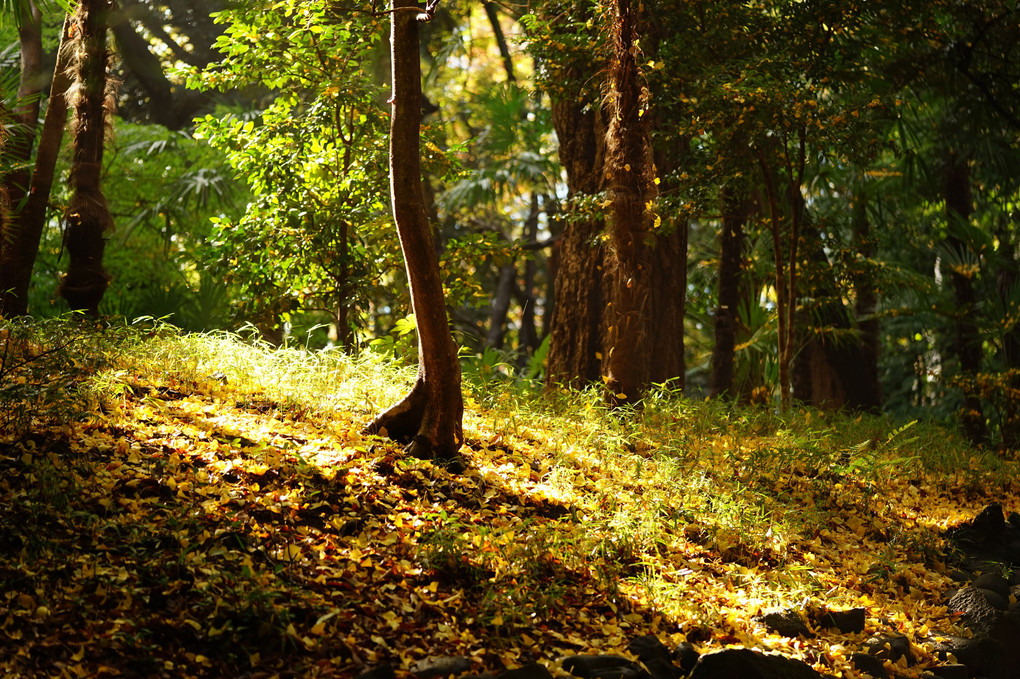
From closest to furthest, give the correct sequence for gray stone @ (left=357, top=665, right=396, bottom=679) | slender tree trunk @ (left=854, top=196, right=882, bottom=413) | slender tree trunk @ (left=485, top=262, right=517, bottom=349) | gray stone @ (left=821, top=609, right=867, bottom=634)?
gray stone @ (left=357, top=665, right=396, bottom=679)
gray stone @ (left=821, top=609, right=867, bottom=634)
slender tree trunk @ (left=854, top=196, right=882, bottom=413)
slender tree trunk @ (left=485, top=262, right=517, bottom=349)

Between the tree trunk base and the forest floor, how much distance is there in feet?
0.46

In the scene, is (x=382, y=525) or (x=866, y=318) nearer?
(x=382, y=525)

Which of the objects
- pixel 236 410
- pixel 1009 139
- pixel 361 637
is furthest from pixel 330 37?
pixel 1009 139

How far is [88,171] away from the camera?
7.18 metres

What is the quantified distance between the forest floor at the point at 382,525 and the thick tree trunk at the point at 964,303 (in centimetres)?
331

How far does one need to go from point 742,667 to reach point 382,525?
2.04m

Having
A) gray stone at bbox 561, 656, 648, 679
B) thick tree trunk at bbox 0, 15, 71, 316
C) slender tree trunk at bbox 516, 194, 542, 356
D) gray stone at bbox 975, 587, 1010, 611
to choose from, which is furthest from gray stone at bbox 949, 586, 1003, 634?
slender tree trunk at bbox 516, 194, 542, 356

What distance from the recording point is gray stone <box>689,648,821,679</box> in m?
3.96

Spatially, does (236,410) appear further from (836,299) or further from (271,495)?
(836,299)

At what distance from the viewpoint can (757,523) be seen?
555cm

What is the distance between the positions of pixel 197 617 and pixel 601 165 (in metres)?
6.17

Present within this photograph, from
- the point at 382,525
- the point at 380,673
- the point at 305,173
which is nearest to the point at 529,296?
the point at 305,173

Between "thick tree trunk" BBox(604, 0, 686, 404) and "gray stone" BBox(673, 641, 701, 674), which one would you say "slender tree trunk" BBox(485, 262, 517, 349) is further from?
"gray stone" BBox(673, 641, 701, 674)

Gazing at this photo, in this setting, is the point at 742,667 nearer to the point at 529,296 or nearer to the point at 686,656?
the point at 686,656
